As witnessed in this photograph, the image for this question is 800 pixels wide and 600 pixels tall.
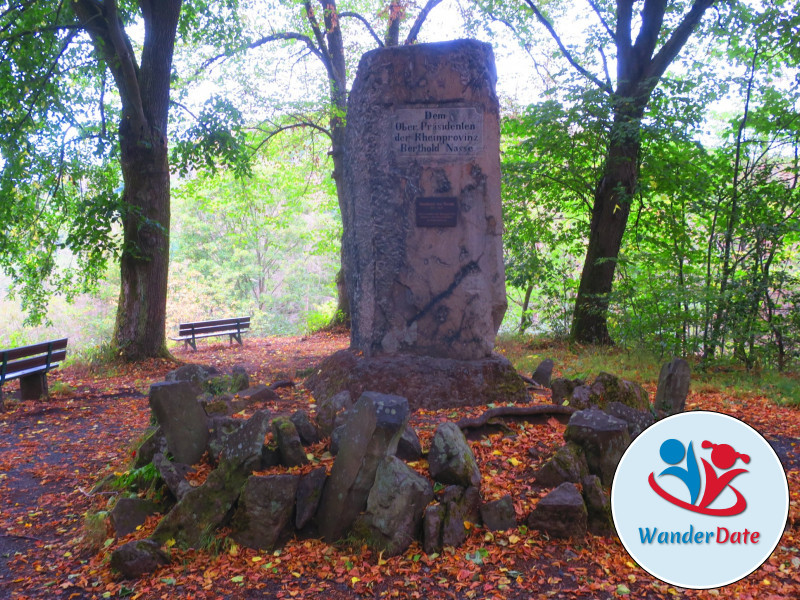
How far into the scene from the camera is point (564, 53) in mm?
10836

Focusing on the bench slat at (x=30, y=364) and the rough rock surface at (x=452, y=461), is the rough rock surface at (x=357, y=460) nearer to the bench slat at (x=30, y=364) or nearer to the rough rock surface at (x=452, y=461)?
the rough rock surface at (x=452, y=461)

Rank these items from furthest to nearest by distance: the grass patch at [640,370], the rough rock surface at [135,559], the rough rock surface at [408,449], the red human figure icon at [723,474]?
the grass patch at [640,370] < the rough rock surface at [408,449] < the rough rock surface at [135,559] < the red human figure icon at [723,474]

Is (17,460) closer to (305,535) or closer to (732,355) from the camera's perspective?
(305,535)

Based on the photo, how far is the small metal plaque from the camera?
5.75m

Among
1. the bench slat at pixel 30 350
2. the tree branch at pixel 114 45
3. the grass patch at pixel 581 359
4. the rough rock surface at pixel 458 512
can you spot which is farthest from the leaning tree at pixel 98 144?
the rough rock surface at pixel 458 512

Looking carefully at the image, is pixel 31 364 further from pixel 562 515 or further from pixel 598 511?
pixel 598 511

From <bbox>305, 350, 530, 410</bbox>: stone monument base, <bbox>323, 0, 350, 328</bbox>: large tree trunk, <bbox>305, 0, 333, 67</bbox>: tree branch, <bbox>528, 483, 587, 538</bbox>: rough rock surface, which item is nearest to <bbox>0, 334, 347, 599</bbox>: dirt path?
<bbox>305, 350, 530, 410</bbox>: stone monument base

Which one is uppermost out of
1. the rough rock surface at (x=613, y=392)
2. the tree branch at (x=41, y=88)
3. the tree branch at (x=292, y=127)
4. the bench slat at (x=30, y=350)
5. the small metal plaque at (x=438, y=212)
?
the tree branch at (x=292, y=127)

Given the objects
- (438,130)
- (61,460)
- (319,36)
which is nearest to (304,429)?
(61,460)

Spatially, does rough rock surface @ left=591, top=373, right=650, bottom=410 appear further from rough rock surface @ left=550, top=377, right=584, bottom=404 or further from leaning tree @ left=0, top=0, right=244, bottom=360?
leaning tree @ left=0, top=0, right=244, bottom=360

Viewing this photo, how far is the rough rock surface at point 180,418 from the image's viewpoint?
160 inches

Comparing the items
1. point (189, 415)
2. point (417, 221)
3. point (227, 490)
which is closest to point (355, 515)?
point (227, 490)

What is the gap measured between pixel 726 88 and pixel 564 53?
3095mm

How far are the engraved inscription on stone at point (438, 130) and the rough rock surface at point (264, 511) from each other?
359 cm
